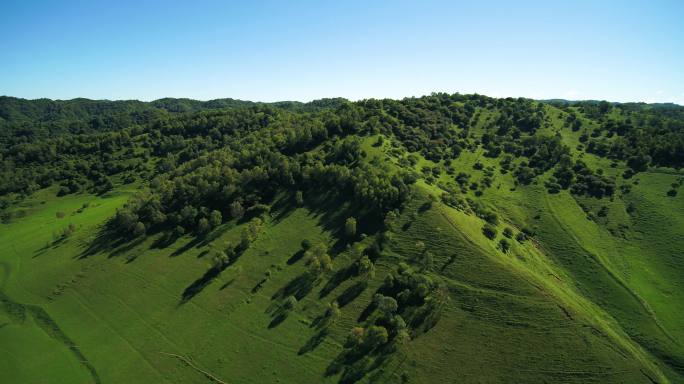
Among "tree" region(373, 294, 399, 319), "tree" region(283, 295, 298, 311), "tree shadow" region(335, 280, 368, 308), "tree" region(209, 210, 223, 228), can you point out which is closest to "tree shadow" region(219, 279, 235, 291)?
"tree" region(283, 295, 298, 311)

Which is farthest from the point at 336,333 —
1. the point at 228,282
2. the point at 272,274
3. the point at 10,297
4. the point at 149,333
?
the point at 10,297

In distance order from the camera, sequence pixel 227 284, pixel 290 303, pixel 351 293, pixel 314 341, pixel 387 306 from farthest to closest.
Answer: pixel 227 284
pixel 351 293
pixel 290 303
pixel 387 306
pixel 314 341

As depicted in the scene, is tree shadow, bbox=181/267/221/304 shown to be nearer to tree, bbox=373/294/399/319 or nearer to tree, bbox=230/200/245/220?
tree, bbox=230/200/245/220

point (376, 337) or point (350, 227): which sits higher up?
point (350, 227)

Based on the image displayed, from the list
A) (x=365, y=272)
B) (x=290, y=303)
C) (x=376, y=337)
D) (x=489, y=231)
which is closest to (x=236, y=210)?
(x=290, y=303)

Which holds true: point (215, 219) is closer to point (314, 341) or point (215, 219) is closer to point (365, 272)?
point (365, 272)

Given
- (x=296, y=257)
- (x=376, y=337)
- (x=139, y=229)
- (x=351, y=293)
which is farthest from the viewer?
(x=139, y=229)

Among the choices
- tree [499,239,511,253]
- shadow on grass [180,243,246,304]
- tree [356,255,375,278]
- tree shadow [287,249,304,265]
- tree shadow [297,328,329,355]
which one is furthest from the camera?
tree shadow [287,249,304,265]

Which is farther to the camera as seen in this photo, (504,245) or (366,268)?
(504,245)

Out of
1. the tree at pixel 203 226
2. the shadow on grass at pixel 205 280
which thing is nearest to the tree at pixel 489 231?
the shadow on grass at pixel 205 280
